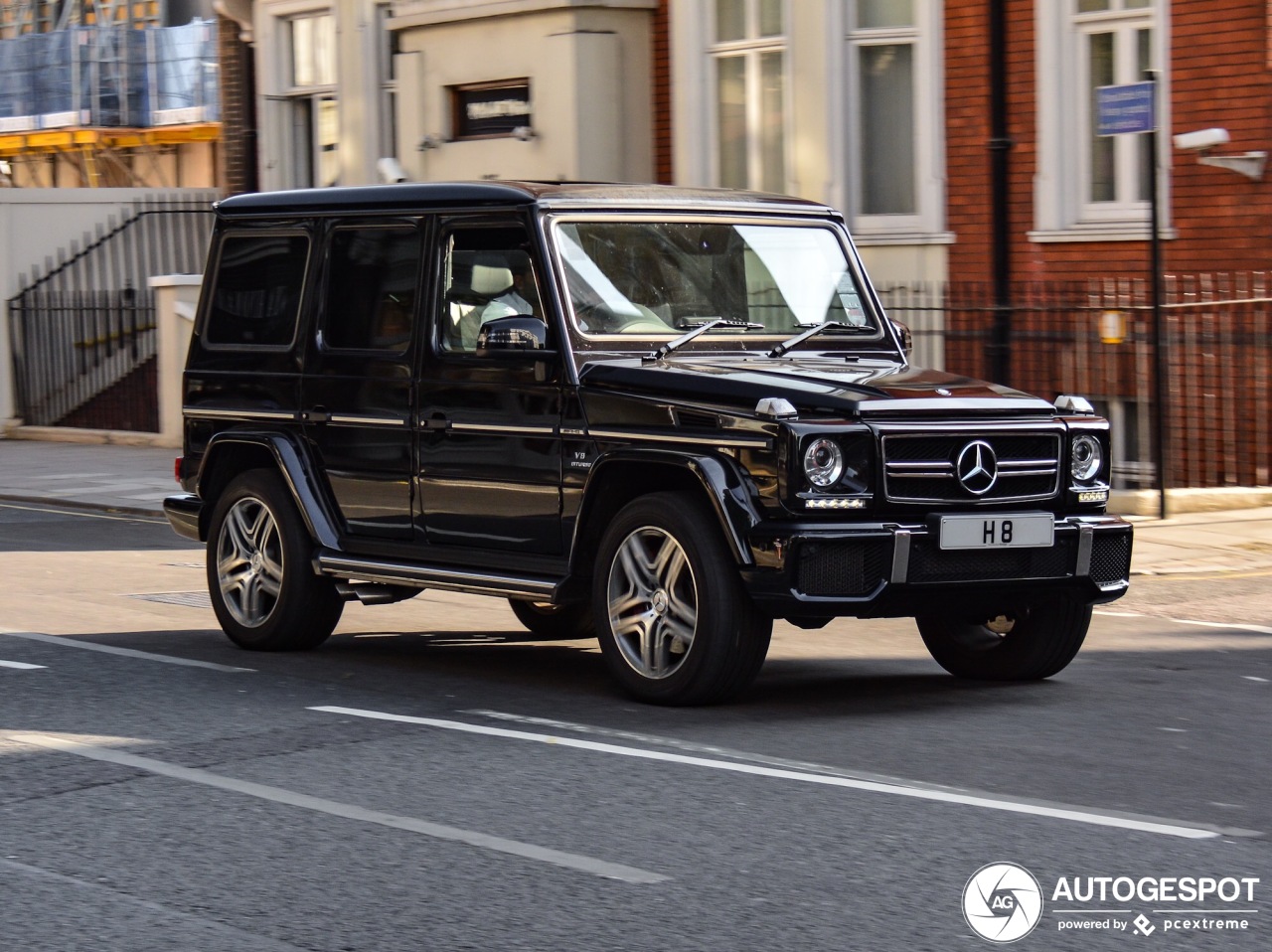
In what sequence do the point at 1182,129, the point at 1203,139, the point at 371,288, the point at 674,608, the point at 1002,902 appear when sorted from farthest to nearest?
the point at 1182,129 < the point at 1203,139 < the point at 371,288 < the point at 674,608 < the point at 1002,902

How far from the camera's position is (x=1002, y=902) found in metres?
5.25

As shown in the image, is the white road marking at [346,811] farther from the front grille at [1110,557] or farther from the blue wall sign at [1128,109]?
the blue wall sign at [1128,109]

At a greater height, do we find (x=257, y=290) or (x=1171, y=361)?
(x=257, y=290)

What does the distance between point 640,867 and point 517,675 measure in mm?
3417

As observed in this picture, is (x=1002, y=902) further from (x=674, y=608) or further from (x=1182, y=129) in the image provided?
(x=1182, y=129)

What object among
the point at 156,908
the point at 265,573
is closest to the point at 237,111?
the point at 265,573

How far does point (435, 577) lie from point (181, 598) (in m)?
3.49

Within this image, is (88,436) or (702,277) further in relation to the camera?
(88,436)

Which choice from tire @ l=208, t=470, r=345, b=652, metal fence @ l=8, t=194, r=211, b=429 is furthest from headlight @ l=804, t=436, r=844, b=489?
metal fence @ l=8, t=194, r=211, b=429

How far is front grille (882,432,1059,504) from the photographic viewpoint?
7.64 metres

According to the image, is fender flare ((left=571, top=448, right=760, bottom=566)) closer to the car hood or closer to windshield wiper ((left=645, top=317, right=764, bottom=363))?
the car hood

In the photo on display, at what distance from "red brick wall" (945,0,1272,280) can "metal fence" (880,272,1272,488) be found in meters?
0.22

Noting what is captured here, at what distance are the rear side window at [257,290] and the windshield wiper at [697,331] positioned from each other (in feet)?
6.64

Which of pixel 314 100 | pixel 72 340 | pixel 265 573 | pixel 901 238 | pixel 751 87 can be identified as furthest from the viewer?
pixel 72 340
